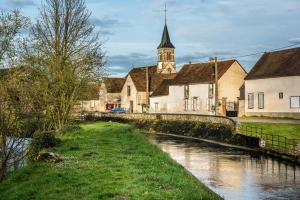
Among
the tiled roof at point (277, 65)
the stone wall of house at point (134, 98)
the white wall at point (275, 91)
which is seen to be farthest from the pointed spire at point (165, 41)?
the white wall at point (275, 91)

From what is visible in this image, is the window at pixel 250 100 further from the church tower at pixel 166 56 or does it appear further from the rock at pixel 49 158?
the church tower at pixel 166 56

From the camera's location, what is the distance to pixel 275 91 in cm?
5631

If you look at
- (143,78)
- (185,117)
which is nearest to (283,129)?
(185,117)

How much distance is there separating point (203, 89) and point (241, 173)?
44313mm

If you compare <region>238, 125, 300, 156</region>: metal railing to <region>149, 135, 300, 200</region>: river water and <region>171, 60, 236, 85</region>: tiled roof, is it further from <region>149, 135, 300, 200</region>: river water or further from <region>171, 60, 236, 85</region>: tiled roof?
<region>171, 60, 236, 85</region>: tiled roof

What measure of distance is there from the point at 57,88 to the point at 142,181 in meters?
23.0

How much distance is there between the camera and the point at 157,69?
101875 mm

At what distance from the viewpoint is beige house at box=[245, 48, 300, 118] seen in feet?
177

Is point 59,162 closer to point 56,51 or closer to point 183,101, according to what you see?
point 56,51

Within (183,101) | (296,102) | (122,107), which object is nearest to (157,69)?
(122,107)

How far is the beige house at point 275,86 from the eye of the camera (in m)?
53.9

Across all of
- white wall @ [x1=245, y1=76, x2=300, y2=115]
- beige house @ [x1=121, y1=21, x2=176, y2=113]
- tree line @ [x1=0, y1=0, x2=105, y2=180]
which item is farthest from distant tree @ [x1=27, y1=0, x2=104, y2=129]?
beige house @ [x1=121, y1=21, x2=176, y2=113]

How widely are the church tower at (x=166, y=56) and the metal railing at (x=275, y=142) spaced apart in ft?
182

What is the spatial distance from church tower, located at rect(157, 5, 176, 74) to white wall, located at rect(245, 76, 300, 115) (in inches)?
1599
